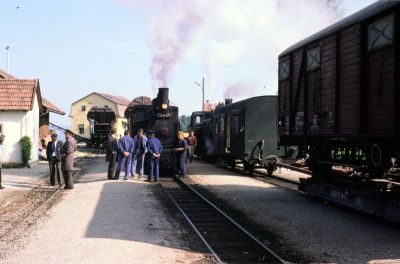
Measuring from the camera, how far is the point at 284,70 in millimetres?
14180

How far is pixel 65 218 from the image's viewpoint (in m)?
10.6

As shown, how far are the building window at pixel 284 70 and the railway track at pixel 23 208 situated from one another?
23.0 feet

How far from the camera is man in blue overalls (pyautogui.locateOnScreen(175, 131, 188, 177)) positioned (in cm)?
1925

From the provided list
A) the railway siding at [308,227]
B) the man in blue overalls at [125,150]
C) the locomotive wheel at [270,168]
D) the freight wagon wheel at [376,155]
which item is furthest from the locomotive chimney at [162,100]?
the freight wagon wheel at [376,155]

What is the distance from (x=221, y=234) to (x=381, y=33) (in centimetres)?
449

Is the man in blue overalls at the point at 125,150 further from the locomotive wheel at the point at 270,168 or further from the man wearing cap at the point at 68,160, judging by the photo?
the locomotive wheel at the point at 270,168

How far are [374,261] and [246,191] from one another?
8062 mm

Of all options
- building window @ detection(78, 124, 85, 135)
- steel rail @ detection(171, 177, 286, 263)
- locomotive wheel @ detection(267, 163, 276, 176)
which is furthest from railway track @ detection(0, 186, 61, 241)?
building window @ detection(78, 124, 85, 135)

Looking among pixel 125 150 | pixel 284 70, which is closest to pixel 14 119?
pixel 125 150

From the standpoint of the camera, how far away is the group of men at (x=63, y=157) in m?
15.8

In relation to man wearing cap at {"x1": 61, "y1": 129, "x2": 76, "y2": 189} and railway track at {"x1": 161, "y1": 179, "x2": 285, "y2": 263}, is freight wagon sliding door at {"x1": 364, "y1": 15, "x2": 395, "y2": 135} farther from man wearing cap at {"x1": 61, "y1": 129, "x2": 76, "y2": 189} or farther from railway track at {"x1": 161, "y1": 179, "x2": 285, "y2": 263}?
man wearing cap at {"x1": 61, "y1": 129, "x2": 76, "y2": 189}

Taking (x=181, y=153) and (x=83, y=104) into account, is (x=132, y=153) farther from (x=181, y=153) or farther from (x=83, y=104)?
(x=83, y=104)

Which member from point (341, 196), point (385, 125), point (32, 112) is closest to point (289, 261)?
point (385, 125)

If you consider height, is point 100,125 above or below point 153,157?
above
